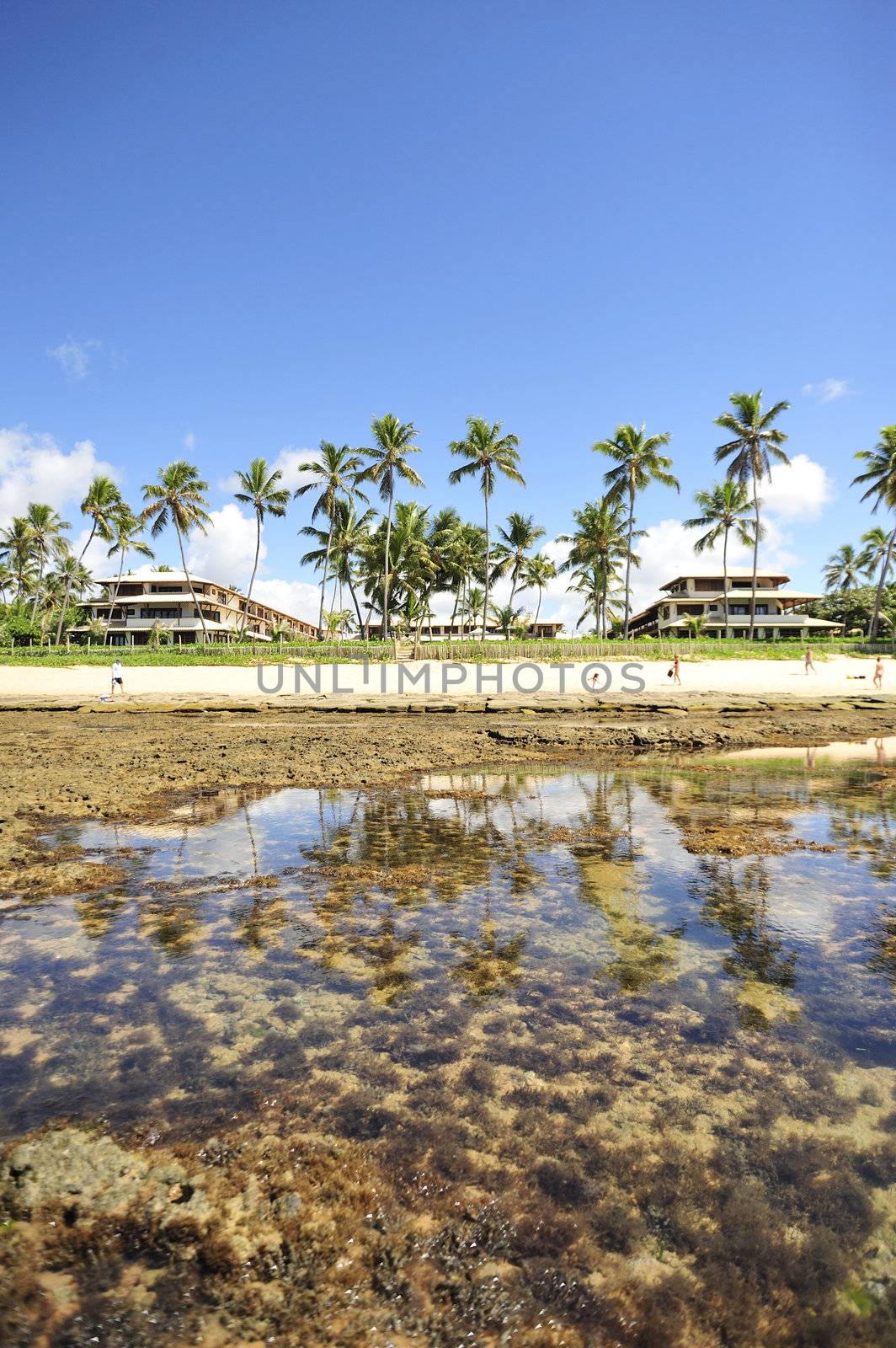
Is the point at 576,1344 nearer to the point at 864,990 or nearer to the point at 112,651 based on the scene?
the point at 864,990

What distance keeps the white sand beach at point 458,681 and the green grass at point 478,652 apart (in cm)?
220

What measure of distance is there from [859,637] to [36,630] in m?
73.0

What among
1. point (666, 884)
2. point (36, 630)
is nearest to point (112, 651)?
point (36, 630)

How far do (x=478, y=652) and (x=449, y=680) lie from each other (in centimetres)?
A: 1058

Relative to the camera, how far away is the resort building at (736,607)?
53594mm

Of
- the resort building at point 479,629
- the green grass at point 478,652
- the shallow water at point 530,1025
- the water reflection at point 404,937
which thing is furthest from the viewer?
the resort building at point 479,629

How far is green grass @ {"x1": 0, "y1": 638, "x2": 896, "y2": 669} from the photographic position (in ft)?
135

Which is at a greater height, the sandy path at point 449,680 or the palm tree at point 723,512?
the palm tree at point 723,512

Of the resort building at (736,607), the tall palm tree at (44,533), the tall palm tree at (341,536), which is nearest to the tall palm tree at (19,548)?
the tall palm tree at (44,533)

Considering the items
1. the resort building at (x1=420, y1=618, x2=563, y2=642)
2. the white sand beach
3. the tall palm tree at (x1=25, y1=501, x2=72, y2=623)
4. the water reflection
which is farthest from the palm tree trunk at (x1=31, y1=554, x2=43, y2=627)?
the water reflection

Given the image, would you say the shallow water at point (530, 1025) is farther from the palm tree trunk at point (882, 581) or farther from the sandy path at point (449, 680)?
the palm tree trunk at point (882, 581)

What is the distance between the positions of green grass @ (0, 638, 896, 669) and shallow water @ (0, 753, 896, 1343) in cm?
3564

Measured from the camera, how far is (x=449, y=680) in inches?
1252

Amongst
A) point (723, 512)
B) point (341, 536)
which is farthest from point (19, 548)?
point (723, 512)
